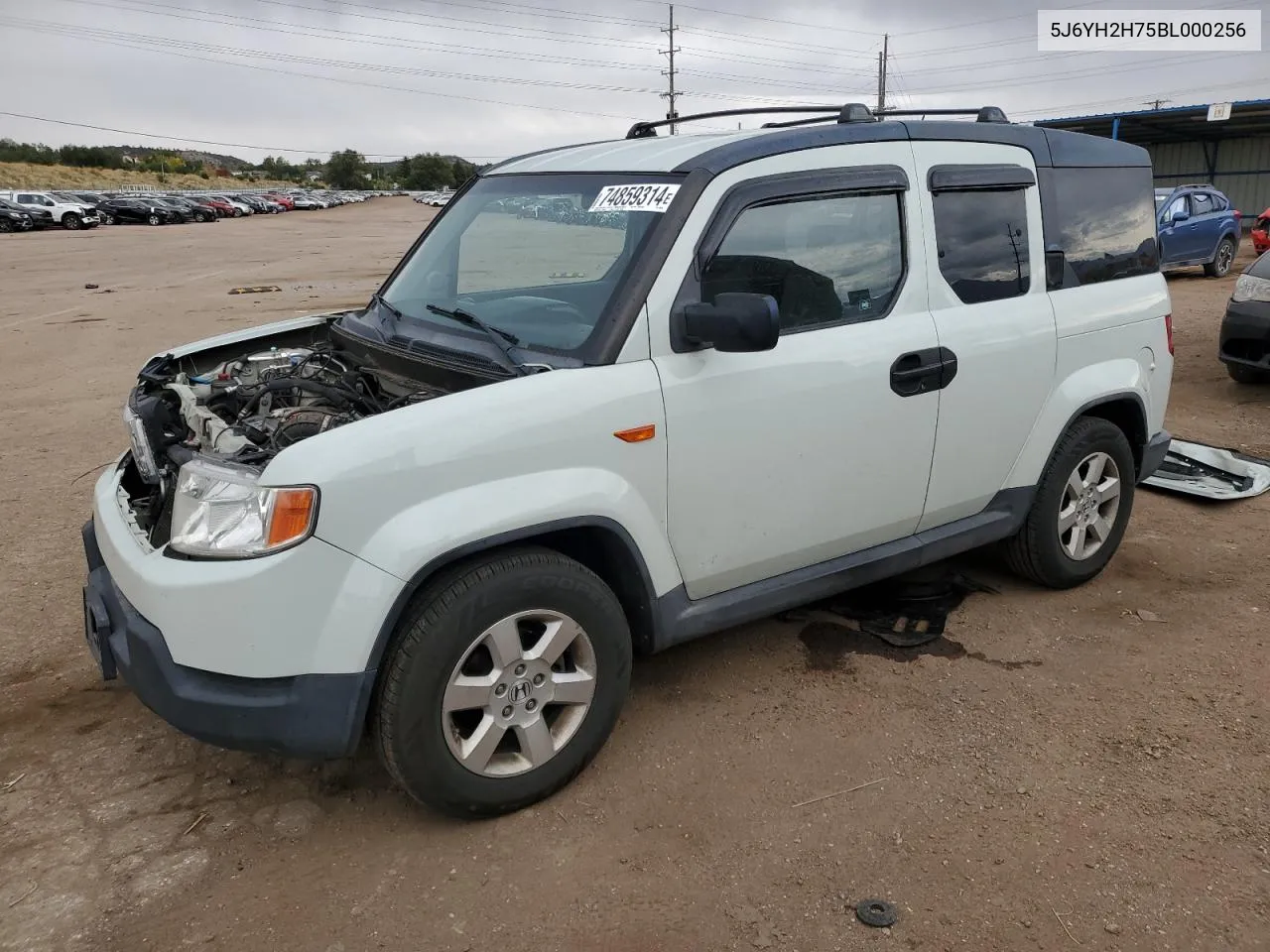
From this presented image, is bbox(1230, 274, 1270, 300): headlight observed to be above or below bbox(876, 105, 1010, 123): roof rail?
below

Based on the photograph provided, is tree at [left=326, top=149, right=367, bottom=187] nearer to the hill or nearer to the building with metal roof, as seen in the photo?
the hill

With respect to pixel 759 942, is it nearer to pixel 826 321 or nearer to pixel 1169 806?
pixel 1169 806

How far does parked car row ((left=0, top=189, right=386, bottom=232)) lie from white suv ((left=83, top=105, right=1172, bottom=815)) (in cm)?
4507

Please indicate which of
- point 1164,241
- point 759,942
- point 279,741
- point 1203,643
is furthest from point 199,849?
point 1164,241

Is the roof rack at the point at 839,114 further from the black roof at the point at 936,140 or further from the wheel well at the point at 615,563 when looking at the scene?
the wheel well at the point at 615,563

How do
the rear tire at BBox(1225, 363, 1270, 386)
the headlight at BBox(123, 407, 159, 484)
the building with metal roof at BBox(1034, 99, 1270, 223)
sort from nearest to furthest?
the headlight at BBox(123, 407, 159, 484), the rear tire at BBox(1225, 363, 1270, 386), the building with metal roof at BBox(1034, 99, 1270, 223)

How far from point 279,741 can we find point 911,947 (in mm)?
1691

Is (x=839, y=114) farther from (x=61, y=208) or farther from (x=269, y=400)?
(x=61, y=208)

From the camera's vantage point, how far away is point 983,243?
375 centimetres

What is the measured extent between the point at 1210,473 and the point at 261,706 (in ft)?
19.3

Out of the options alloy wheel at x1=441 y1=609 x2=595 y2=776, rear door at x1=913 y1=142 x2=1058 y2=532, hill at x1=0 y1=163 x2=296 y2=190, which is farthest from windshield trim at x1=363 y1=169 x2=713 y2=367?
hill at x1=0 y1=163 x2=296 y2=190

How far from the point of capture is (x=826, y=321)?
3314 mm

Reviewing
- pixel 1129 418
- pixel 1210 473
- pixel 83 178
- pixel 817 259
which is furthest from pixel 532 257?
pixel 83 178

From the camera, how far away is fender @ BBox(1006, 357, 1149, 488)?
13.1 ft
